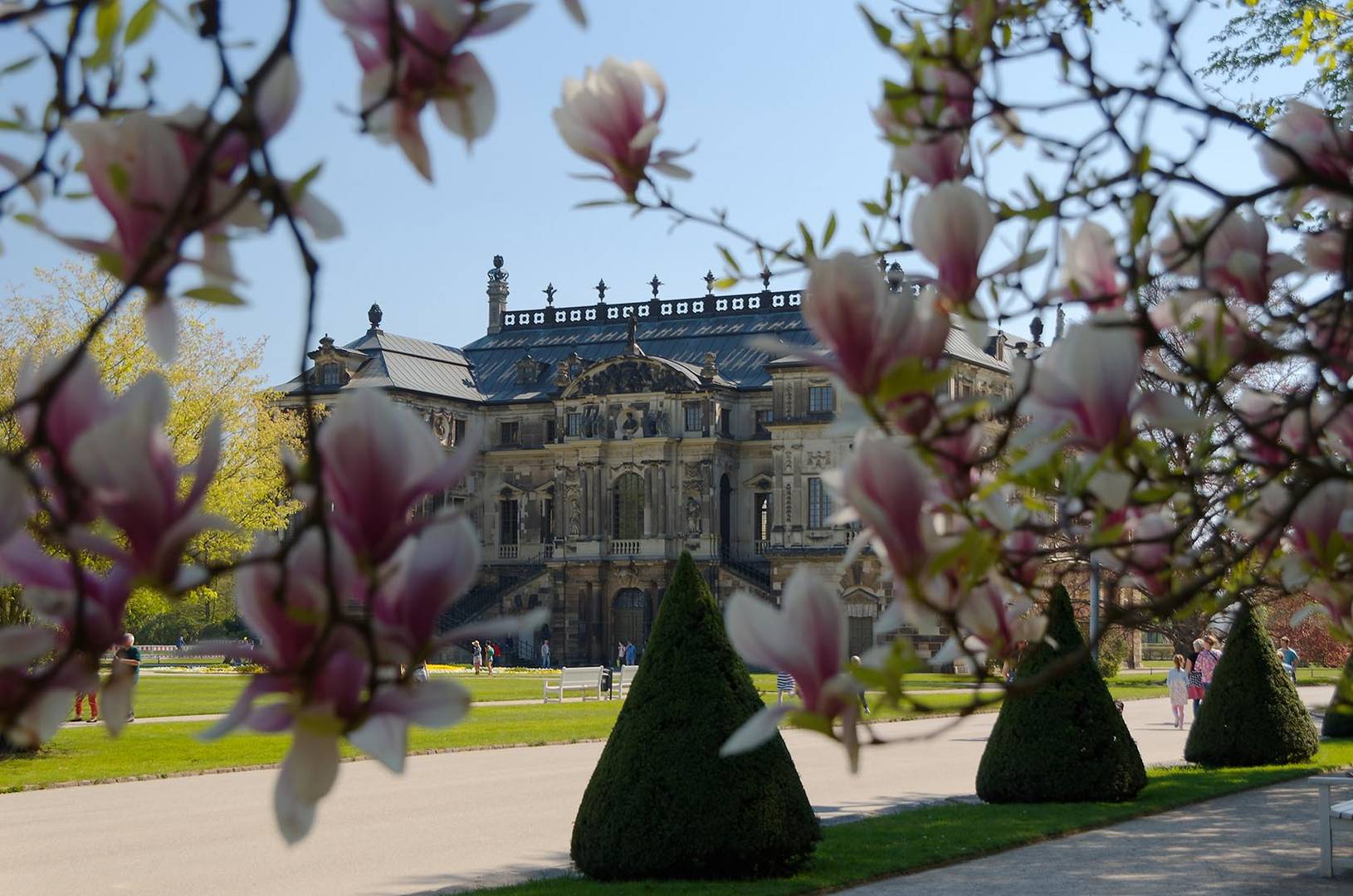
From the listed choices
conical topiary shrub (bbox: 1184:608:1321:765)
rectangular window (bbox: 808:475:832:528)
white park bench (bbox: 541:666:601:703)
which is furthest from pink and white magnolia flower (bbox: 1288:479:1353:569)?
rectangular window (bbox: 808:475:832:528)

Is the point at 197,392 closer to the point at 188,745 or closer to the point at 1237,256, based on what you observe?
the point at 188,745

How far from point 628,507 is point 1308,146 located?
57026 mm

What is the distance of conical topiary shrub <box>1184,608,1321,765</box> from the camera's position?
19656mm

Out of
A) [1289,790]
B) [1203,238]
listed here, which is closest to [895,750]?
[1289,790]

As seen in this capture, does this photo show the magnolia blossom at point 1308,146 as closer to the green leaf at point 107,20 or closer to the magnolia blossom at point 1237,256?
the magnolia blossom at point 1237,256

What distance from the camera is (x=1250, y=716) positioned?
19750 millimetres

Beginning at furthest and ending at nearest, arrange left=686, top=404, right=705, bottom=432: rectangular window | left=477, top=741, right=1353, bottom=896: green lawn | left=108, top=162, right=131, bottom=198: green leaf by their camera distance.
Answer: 1. left=686, top=404, right=705, bottom=432: rectangular window
2. left=477, top=741, right=1353, bottom=896: green lawn
3. left=108, top=162, right=131, bottom=198: green leaf

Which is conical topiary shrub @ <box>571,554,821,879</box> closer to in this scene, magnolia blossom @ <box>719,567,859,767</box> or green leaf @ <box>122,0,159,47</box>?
magnolia blossom @ <box>719,567,859,767</box>

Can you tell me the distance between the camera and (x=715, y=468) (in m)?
57.8

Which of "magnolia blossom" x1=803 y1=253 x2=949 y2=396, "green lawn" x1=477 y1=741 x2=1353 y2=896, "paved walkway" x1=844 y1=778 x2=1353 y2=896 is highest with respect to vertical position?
"magnolia blossom" x1=803 y1=253 x2=949 y2=396

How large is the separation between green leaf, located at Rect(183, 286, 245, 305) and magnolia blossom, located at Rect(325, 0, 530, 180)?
240 millimetres

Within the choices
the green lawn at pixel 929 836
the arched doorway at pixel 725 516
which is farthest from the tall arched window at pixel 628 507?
Answer: the green lawn at pixel 929 836

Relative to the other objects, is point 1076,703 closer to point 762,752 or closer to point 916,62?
point 762,752

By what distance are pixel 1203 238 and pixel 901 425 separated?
78 centimetres
